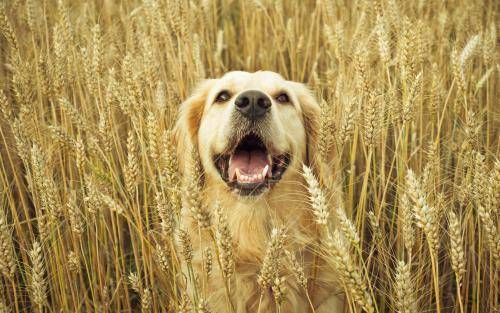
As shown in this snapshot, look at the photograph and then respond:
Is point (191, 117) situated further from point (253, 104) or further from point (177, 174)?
point (177, 174)

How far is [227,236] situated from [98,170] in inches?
29.6

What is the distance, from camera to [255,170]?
2.00 metres

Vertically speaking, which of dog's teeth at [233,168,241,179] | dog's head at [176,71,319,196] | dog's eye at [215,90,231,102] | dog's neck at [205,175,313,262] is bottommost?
dog's neck at [205,175,313,262]

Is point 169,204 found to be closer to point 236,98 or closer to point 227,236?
point 227,236

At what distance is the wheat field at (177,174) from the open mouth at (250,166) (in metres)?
0.31

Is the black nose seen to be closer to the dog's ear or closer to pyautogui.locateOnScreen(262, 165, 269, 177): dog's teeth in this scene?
pyautogui.locateOnScreen(262, 165, 269, 177): dog's teeth

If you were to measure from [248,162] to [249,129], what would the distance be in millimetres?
187

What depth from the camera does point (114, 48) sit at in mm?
2488

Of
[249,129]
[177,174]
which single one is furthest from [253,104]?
[177,174]

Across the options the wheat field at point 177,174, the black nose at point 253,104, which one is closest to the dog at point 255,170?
the black nose at point 253,104

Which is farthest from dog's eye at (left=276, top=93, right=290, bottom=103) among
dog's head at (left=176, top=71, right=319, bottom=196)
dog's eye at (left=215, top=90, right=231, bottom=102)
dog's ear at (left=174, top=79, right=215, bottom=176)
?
dog's ear at (left=174, top=79, right=215, bottom=176)

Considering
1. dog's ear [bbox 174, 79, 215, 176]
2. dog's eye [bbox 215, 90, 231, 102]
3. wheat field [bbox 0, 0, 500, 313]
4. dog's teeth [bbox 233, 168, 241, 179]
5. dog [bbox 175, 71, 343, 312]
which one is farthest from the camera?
dog's ear [bbox 174, 79, 215, 176]

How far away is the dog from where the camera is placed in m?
1.83

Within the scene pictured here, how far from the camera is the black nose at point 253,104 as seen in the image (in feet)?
6.18
